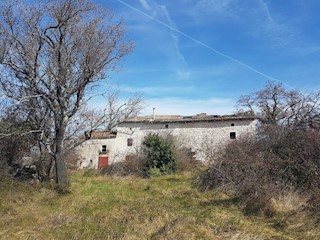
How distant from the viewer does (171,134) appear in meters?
32.6

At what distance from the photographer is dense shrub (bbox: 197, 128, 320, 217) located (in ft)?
30.0

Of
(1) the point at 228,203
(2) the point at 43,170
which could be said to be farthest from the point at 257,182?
(2) the point at 43,170

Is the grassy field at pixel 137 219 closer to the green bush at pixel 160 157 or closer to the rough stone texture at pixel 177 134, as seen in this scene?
the green bush at pixel 160 157

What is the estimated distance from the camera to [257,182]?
982cm

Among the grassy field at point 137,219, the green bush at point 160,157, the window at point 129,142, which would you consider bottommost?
the grassy field at point 137,219

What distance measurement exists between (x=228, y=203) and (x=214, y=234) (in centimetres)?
327

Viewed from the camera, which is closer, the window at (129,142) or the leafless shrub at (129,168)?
the leafless shrub at (129,168)

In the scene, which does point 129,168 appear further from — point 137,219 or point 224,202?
point 137,219

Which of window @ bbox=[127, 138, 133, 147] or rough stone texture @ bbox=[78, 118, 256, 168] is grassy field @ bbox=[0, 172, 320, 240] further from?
window @ bbox=[127, 138, 133, 147]

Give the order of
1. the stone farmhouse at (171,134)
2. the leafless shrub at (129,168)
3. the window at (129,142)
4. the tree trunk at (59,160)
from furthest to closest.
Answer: the window at (129,142) → the stone farmhouse at (171,134) → the leafless shrub at (129,168) → the tree trunk at (59,160)

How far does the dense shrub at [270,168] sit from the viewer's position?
9133mm

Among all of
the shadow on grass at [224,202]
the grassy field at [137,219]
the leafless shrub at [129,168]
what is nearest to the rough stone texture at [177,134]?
the leafless shrub at [129,168]

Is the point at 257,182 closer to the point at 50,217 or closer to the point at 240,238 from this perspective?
the point at 240,238

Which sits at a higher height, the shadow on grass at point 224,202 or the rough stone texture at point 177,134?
the rough stone texture at point 177,134
